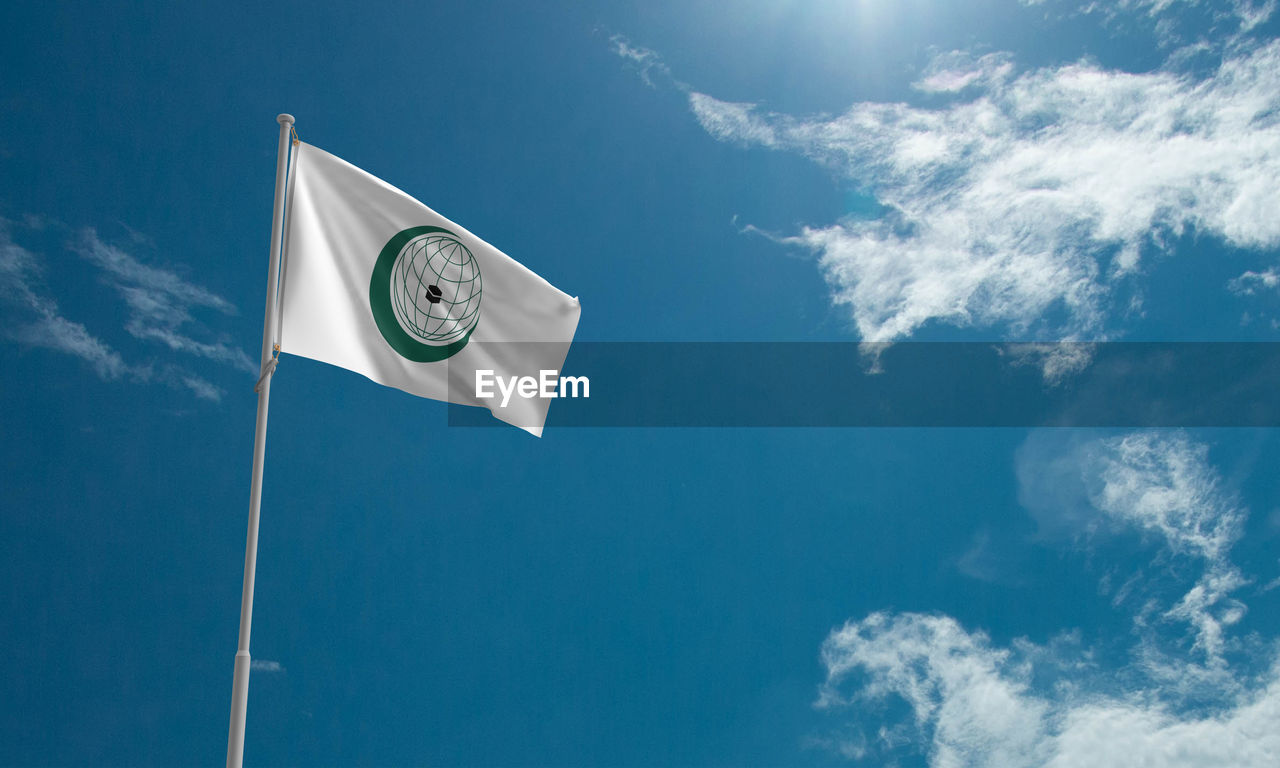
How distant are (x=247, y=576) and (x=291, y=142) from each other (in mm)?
5506

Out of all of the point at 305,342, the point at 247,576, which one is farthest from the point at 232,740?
the point at 305,342

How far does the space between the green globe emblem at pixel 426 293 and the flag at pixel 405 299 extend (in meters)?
0.01

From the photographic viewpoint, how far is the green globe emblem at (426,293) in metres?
12.5

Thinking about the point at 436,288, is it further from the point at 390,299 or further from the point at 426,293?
the point at 390,299

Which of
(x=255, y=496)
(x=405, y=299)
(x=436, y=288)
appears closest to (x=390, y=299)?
(x=405, y=299)

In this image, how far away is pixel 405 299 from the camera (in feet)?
41.3

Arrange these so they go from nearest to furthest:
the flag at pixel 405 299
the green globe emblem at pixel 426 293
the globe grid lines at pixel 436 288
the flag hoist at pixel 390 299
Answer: the flag hoist at pixel 390 299
the flag at pixel 405 299
the green globe emblem at pixel 426 293
the globe grid lines at pixel 436 288

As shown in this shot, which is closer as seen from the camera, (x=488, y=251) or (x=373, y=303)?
(x=373, y=303)

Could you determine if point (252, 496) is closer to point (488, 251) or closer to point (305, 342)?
point (305, 342)

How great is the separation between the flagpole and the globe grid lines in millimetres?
1618

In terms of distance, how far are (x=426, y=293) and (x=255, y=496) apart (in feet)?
11.5

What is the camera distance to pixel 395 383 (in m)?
12.4

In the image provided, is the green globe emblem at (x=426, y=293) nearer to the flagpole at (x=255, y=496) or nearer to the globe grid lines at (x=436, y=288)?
the globe grid lines at (x=436, y=288)

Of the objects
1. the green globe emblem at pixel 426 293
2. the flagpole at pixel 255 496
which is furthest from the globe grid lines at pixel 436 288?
the flagpole at pixel 255 496
